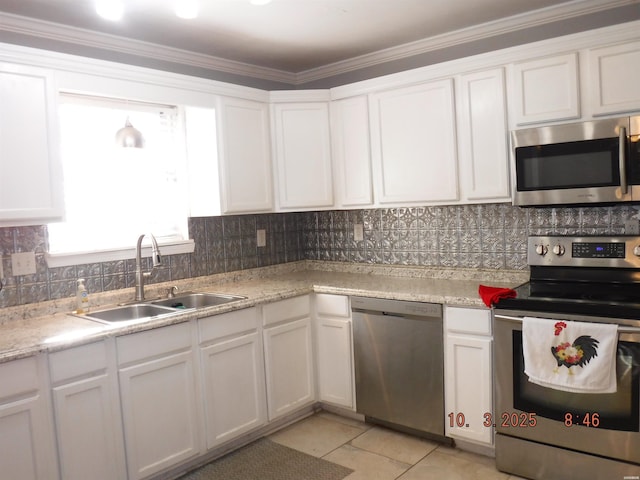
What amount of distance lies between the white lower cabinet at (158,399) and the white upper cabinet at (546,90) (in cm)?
212

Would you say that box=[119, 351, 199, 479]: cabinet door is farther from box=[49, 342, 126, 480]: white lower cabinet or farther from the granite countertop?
the granite countertop

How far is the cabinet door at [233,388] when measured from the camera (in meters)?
2.79

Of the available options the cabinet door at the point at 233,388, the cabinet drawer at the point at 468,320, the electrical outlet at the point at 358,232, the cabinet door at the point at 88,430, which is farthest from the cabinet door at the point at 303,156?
the cabinet door at the point at 88,430

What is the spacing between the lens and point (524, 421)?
251 cm

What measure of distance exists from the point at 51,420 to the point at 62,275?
894mm

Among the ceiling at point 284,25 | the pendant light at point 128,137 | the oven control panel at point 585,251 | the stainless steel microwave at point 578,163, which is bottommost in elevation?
the oven control panel at point 585,251

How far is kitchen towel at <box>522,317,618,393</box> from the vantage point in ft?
7.24

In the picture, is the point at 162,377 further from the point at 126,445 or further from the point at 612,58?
the point at 612,58

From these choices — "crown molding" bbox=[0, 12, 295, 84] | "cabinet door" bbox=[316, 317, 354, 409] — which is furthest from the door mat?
"crown molding" bbox=[0, 12, 295, 84]

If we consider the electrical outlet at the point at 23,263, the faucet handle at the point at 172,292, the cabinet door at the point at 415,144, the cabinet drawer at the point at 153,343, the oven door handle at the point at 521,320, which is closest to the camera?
the oven door handle at the point at 521,320

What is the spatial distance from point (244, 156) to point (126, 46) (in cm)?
96

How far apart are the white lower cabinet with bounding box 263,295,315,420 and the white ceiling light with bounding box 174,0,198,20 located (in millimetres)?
1643

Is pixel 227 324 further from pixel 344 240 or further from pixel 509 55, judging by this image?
pixel 509 55

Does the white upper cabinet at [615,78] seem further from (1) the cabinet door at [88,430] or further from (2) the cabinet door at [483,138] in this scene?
(1) the cabinet door at [88,430]
